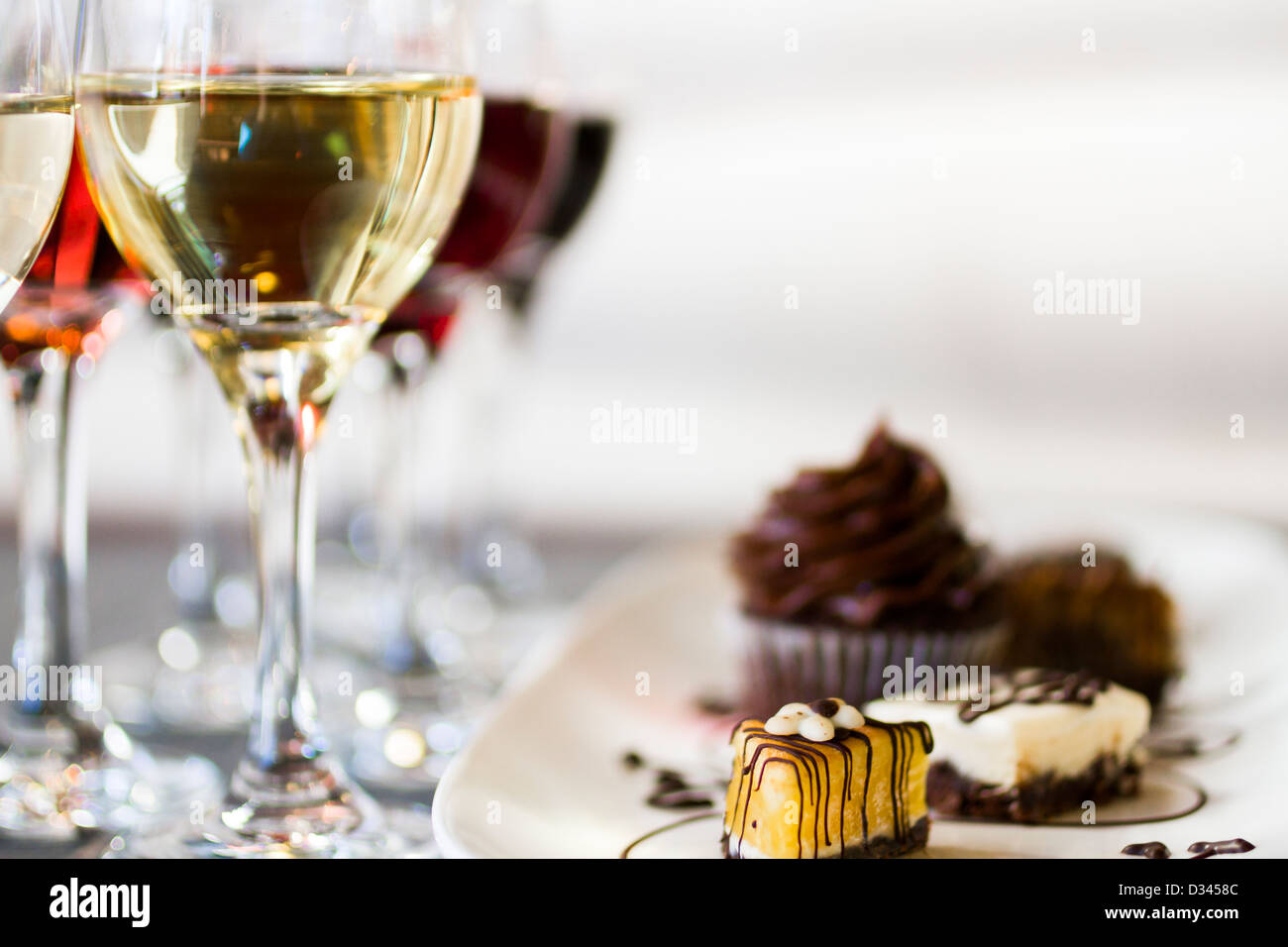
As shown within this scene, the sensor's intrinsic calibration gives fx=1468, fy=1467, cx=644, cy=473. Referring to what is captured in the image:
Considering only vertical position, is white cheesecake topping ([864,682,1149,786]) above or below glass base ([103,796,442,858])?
above

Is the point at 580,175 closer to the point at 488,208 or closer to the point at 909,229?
the point at 488,208

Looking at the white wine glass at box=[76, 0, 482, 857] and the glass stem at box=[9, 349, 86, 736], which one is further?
the glass stem at box=[9, 349, 86, 736]

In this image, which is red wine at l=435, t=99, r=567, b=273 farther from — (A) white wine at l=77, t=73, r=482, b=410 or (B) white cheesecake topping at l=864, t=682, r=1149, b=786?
(B) white cheesecake topping at l=864, t=682, r=1149, b=786

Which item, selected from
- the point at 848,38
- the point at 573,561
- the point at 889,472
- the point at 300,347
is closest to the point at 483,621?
the point at 573,561
